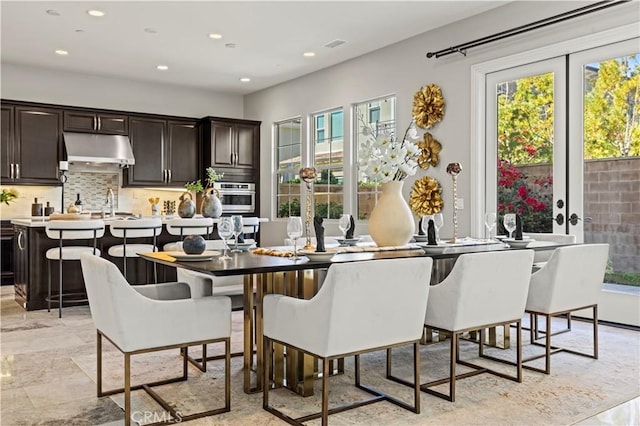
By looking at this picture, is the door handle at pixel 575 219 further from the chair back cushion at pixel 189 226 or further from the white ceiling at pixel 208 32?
the chair back cushion at pixel 189 226

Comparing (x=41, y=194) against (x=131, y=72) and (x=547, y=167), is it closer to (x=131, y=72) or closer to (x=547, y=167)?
(x=131, y=72)

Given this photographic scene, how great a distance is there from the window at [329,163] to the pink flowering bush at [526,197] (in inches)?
96.2

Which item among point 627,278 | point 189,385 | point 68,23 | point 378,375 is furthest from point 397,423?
point 68,23

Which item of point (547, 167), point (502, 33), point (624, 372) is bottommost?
point (624, 372)

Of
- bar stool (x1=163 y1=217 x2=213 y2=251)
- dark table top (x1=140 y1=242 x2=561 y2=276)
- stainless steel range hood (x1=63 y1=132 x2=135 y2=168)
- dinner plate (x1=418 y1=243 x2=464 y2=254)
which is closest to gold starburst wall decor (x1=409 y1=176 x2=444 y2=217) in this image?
bar stool (x1=163 y1=217 x2=213 y2=251)

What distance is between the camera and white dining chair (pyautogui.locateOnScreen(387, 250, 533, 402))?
2.65m

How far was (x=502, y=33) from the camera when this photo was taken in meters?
4.97

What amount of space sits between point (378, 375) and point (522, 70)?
3362mm

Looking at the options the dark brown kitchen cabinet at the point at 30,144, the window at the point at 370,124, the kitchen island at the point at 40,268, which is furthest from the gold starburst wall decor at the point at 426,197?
the dark brown kitchen cabinet at the point at 30,144

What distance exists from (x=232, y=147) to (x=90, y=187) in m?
2.17

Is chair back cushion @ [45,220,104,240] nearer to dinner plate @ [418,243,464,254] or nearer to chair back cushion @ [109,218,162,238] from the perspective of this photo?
chair back cushion @ [109,218,162,238]

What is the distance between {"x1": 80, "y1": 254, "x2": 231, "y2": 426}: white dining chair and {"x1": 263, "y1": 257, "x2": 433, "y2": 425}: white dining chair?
0.23 m

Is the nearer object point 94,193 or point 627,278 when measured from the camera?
point 627,278

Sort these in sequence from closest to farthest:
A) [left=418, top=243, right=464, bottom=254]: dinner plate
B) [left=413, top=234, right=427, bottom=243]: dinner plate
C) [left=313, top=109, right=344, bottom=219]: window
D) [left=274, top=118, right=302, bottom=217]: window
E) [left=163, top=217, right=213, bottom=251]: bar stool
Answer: [left=418, top=243, right=464, bottom=254]: dinner plate < [left=413, top=234, right=427, bottom=243]: dinner plate < [left=163, top=217, right=213, bottom=251]: bar stool < [left=313, top=109, right=344, bottom=219]: window < [left=274, top=118, right=302, bottom=217]: window
